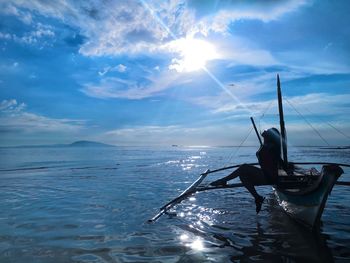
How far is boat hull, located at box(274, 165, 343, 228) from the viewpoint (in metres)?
9.23

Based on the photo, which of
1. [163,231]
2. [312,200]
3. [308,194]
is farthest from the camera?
[163,231]

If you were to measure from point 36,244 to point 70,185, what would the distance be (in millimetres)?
15304

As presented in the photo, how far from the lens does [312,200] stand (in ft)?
32.9

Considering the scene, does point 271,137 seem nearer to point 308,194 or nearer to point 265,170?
point 265,170

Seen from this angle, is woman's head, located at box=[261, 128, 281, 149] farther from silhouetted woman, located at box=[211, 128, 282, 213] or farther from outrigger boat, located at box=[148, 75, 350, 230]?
outrigger boat, located at box=[148, 75, 350, 230]

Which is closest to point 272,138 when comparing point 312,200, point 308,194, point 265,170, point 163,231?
point 265,170

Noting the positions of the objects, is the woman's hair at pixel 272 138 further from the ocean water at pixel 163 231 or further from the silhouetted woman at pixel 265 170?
the ocean water at pixel 163 231

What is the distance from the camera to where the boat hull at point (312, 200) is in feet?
30.3

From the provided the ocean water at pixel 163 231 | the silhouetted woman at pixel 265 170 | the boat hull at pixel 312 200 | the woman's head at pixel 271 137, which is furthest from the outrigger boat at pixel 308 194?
the woman's head at pixel 271 137

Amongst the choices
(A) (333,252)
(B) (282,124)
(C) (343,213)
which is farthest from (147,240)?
(B) (282,124)

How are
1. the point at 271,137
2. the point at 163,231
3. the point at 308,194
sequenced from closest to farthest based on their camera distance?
the point at 308,194 → the point at 163,231 → the point at 271,137

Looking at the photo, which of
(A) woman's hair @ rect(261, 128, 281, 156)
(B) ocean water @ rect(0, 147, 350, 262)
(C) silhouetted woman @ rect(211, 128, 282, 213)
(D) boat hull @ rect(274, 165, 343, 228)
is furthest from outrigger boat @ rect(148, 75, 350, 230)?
(A) woman's hair @ rect(261, 128, 281, 156)

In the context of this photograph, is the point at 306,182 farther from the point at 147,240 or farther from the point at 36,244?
the point at 36,244

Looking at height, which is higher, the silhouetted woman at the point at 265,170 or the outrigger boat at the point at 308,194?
the silhouetted woman at the point at 265,170
